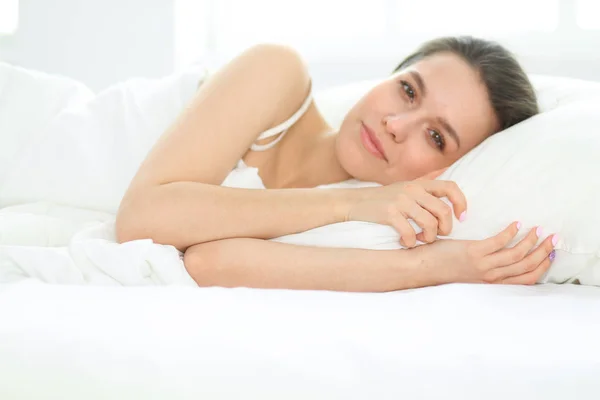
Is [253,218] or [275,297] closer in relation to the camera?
[275,297]

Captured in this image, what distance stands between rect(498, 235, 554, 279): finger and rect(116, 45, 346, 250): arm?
0.30m

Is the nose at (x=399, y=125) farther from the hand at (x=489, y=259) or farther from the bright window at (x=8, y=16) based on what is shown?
the bright window at (x=8, y=16)

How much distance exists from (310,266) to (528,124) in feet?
1.67

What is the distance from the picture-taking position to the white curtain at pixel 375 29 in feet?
7.63

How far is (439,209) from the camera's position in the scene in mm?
1240

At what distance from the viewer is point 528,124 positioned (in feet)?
4.50

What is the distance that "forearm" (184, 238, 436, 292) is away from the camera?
1207 millimetres

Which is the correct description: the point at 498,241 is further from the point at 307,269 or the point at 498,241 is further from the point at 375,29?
the point at 375,29

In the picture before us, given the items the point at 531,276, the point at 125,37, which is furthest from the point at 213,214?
the point at 125,37

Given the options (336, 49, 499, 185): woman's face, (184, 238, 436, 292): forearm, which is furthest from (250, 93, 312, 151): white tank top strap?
(184, 238, 436, 292): forearm

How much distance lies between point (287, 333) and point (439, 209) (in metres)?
0.49

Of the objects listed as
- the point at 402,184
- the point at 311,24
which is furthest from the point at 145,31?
the point at 402,184

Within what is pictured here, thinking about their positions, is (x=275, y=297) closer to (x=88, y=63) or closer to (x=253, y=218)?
(x=253, y=218)

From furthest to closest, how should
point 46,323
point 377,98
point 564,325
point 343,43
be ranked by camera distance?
point 343,43, point 377,98, point 564,325, point 46,323
